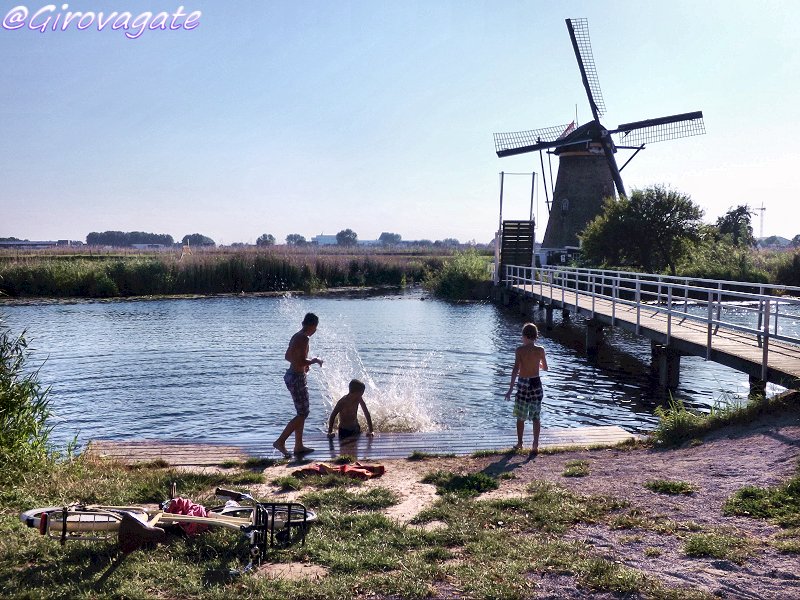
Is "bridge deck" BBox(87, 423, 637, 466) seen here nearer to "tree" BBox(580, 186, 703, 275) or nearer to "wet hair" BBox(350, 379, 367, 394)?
"wet hair" BBox(350, 379, 367, 394)

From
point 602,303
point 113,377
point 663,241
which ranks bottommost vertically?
point 113,377

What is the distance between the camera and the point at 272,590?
5.39 metres

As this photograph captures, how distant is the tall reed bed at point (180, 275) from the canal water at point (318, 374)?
7.41m

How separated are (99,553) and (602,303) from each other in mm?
23284

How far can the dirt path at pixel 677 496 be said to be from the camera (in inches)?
219

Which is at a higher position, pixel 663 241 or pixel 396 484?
pixel 663 241

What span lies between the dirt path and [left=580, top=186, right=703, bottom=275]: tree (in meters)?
28.9

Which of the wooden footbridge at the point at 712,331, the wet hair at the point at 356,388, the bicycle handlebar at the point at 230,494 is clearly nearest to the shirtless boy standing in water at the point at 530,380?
the wet hair at the point at 356,388

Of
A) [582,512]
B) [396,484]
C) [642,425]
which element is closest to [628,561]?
[582,512]

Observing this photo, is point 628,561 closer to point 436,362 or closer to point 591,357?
point 436,362

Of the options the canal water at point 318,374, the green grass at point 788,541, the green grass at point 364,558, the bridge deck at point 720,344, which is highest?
the bridge deck at point 720,344

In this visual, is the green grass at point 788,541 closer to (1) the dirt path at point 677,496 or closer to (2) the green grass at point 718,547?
(1) the dirt path at point 677,496

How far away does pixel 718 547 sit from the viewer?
6.02 metres

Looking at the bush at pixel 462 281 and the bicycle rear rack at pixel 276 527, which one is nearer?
the bicycle rear rack at pixel 276 527
